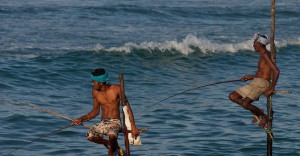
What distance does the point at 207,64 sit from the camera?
27.3 m

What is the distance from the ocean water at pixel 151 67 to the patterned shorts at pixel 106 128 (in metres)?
1.61

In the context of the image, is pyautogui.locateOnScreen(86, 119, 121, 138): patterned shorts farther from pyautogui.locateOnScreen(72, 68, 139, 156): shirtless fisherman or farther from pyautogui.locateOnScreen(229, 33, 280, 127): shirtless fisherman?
pyautogui.locateOnScreen(229, 33, 280, 127): shirtless fisherman

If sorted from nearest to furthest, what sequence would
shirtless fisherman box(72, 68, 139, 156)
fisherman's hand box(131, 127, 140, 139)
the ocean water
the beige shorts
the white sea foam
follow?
1. fisherman's hand box(131, 127, 140, 139)
2. shirtless fisherman box(72, 68, 139, 156)
3. the beige shorts
4. the ocean water
5. the white sea foam

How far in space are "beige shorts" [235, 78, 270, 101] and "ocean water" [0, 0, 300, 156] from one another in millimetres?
3872

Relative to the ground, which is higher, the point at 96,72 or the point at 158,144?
the point at 96,72

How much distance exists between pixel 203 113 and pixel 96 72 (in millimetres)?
8906

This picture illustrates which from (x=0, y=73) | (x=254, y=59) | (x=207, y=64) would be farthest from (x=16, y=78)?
(x=254, y=59)

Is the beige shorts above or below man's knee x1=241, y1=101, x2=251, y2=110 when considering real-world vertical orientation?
above

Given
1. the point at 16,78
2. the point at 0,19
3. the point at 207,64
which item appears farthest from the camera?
the point at 0,19

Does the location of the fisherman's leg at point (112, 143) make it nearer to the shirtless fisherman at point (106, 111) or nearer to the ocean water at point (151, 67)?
the shirtless fisherman at point (106, 111)

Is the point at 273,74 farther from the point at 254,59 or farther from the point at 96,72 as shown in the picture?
the point at 254,59

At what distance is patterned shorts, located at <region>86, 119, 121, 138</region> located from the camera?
11625 mm

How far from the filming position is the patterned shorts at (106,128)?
11625 mm

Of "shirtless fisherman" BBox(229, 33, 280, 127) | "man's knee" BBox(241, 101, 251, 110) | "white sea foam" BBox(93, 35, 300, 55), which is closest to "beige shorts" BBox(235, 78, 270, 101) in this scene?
"shirtless fisherman" BBox(229, 33, 280, 127)
